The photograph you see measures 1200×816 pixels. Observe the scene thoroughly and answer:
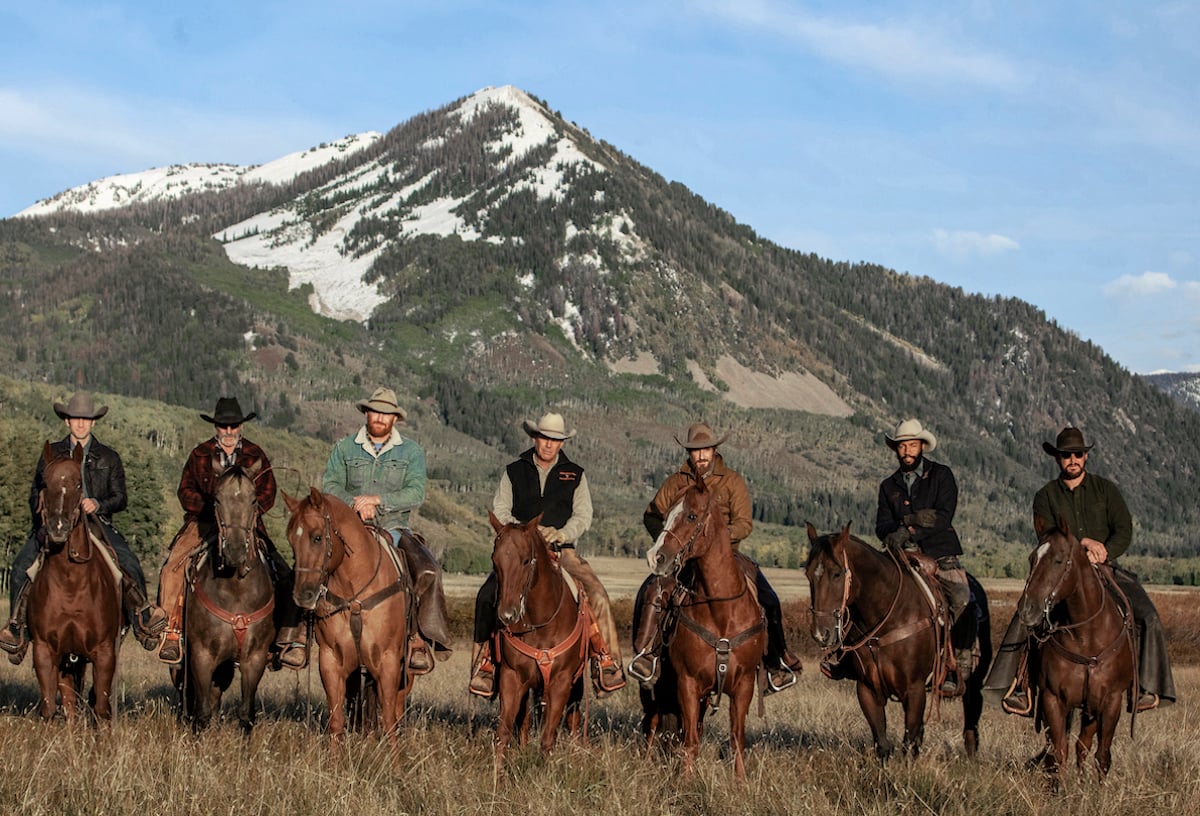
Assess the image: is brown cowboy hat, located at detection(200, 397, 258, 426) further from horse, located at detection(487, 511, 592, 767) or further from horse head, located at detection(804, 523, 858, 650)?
horse head, located at detection(804, 523, 858, 650)

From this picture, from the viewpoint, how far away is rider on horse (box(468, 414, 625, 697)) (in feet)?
43.9

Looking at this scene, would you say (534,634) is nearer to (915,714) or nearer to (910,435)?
(915,714)

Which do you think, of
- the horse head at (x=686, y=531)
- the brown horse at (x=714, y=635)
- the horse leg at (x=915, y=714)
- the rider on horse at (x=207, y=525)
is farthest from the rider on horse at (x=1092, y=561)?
the rider on horse at (x=207, y=525)

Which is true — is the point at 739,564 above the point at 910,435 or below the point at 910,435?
below

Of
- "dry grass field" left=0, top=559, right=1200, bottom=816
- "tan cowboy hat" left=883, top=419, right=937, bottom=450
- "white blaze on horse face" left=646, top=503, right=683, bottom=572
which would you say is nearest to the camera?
"dry grass field" left=0, top=559, right=1200, bottom=816

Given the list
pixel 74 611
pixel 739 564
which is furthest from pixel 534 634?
pixel 74 611

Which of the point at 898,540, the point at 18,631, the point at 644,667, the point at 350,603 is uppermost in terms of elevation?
the point at 898,540

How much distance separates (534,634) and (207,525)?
3824 millimetres

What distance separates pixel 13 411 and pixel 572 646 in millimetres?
82887

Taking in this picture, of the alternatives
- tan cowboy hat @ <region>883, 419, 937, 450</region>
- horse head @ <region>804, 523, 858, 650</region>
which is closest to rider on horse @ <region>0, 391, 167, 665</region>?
horse head @ <region>804, 523, 858, 650</region>

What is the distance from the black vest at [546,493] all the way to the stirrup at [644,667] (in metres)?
1.70

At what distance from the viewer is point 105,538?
13.4 meters

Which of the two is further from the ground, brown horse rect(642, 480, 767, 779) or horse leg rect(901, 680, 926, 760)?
brown horse rect(642, 480, 767, 779)

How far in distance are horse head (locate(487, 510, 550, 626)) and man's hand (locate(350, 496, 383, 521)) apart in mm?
1725
